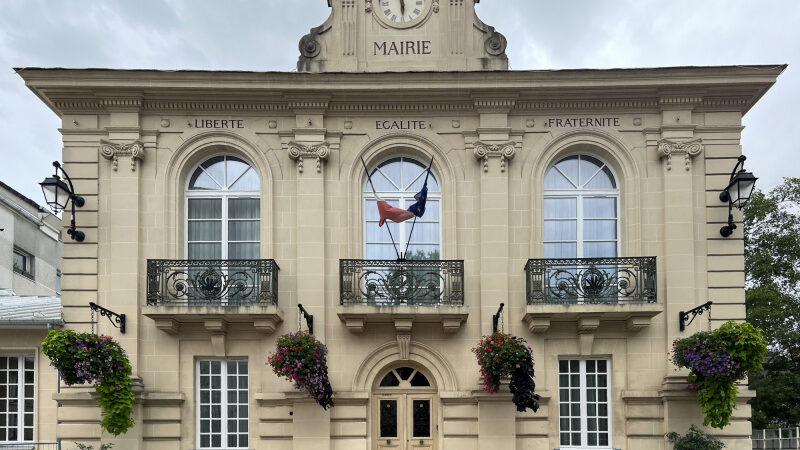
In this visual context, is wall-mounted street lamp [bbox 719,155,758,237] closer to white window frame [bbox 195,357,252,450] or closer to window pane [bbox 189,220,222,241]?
white window frame [bbox 195,357,252,450]

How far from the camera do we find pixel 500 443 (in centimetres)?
1561

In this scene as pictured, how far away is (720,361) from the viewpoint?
47.4 feet

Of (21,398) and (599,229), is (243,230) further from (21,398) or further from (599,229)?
(599,229)

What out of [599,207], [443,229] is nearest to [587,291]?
[599,207]

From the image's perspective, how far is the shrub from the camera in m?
15.0

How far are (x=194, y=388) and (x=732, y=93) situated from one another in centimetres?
1224

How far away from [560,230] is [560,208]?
464mm

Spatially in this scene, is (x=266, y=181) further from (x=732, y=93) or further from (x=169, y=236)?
(x=732, y=93)

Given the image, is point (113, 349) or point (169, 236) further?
point (169, 236)

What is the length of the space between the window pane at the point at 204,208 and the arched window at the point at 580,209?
Result: 677 cm

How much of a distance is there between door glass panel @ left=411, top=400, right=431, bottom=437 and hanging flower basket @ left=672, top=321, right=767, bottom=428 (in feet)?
15.8

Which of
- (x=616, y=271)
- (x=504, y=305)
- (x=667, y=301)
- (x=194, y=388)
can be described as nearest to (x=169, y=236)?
(x=194, y=388)

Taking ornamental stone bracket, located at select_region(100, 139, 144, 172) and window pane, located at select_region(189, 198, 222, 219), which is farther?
window pane, located at select_region(189, 198, 222, 219)

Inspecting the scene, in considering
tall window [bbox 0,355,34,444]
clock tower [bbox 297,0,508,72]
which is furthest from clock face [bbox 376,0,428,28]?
tall window [bbox 0,355,34,444]
